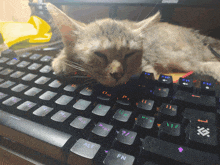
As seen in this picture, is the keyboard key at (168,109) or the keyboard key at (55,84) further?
the keyboard key at (55,84)

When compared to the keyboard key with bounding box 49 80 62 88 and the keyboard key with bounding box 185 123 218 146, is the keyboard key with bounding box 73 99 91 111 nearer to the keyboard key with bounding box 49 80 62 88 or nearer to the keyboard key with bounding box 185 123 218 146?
the keyboard key with bounding box 49 80 62 88

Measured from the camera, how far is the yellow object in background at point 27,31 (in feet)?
2.63

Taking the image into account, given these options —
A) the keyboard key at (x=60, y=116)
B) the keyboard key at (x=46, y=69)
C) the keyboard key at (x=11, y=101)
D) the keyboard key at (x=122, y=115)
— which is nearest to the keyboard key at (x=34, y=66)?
the keyboard key at (x=46, y=69)

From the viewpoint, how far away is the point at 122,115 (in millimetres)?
328

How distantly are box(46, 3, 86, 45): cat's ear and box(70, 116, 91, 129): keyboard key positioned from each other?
1.21 ft

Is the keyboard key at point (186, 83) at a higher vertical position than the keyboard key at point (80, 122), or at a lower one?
higher

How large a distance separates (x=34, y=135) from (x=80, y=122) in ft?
0.33

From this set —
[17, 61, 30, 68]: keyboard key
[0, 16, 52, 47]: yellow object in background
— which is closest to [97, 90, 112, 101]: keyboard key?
[17, 61, 30, 68]: keyboard key

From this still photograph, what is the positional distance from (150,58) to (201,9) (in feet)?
0.97

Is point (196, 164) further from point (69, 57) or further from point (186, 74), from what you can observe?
point (69, 57)

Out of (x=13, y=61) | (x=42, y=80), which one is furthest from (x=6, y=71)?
(x=42, y=80)

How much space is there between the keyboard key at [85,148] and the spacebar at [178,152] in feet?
0.30

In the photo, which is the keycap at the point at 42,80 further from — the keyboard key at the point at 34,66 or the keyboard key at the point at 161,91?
the keyboard key at the point at 161,91

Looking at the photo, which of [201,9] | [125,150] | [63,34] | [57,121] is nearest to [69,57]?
[63,34]
